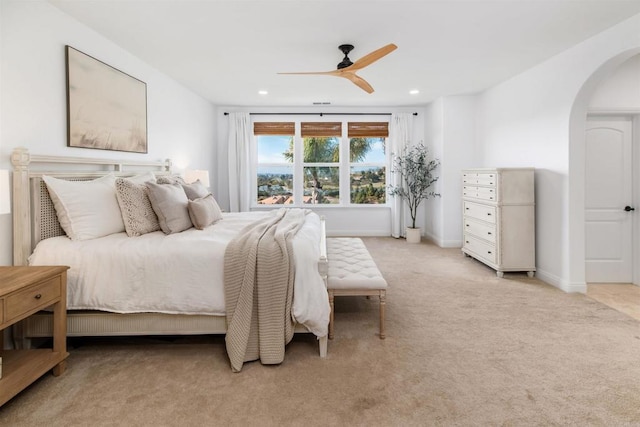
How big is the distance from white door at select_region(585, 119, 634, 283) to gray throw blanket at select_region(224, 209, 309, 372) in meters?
3.66

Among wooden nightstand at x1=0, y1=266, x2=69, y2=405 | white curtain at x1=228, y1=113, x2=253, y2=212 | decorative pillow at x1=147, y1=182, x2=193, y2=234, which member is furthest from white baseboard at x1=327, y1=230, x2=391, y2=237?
wooden nightstand at x1=0, y1=266, x2=69, y2=405

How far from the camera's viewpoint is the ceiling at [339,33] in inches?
110

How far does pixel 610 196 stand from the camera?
396 centimetres

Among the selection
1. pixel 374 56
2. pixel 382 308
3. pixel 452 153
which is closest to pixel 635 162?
pixel 452 153

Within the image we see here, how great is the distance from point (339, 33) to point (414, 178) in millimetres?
3915

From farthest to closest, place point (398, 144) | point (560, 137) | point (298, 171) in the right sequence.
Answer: point (298, 171), point (398, 144), point (560, 137)

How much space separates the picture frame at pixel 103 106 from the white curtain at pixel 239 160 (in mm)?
2770

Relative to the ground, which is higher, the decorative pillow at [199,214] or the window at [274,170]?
the window at [274,170]

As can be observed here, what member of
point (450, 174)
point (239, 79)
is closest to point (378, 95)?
point (450, 174)

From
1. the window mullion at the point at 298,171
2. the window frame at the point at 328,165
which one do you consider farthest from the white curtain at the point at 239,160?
the window mullion at the point at 298,171

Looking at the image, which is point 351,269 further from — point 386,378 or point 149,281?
point 149,281

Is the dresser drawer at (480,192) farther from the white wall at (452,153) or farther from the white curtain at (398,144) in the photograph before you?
the white curtain at (398,144)

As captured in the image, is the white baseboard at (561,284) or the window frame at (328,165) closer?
the white baseboard at (561,284)

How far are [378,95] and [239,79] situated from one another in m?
2.30
